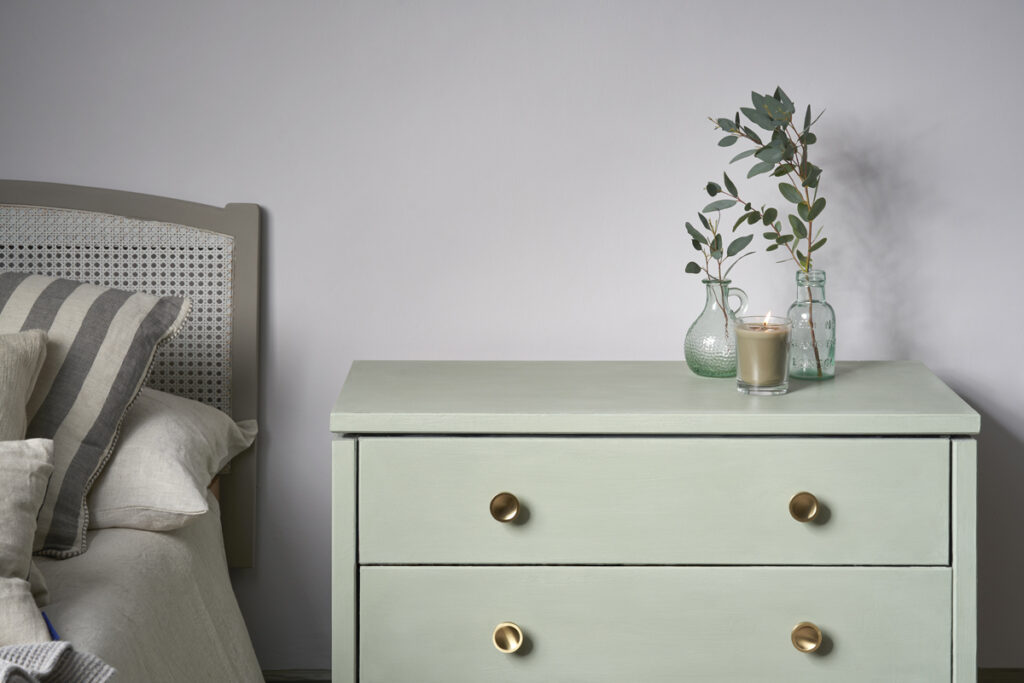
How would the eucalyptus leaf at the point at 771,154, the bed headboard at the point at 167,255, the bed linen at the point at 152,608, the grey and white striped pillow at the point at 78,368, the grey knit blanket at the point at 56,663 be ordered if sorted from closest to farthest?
the grey knit blanket at the point at 56,663 → the bed linen at the point at 152,608 → the grey and white striped pillow at the point at 78,368 → the eucalyptus leaf at the point at 771,154 → the bed headboard at the point at 167,255

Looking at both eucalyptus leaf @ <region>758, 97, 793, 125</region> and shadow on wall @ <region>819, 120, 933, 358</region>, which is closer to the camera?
eucalyptus leaf @ <region>758, 97, 793, 125</region>

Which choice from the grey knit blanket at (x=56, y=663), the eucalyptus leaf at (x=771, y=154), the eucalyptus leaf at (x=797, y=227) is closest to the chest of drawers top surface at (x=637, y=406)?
the eucalyptus leaf at (x=797, y=227)

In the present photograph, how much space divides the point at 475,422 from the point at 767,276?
70 centimetres

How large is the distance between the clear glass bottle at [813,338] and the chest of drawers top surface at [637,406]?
1.2 inches

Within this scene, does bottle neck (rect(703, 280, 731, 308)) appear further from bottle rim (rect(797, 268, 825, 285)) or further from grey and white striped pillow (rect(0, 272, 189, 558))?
grey and white striped pillow (rect(0, 272, 189, 558))

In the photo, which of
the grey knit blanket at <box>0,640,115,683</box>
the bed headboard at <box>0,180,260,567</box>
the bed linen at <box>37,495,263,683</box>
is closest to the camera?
the grey knit blanket at <box>0,640,115,683</box>

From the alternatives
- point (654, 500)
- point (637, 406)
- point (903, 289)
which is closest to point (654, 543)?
point (654, 500)

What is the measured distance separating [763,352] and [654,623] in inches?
15.4

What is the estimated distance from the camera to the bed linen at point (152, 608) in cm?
106

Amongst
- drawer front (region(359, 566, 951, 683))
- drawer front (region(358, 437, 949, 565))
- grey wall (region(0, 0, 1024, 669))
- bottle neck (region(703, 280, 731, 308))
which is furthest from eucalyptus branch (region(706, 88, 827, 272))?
drawer front (region(359, 566, 951, 683))

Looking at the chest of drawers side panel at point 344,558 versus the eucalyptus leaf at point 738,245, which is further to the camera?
the eucalyptus leaf at point 738,245

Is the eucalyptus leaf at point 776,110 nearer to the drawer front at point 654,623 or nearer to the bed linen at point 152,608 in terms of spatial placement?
the drawer front at point 654,623

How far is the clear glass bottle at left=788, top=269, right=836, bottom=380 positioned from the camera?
146 cm

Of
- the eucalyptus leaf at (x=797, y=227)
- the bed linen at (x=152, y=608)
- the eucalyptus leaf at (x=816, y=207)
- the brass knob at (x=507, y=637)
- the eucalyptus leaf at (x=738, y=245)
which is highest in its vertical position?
the eucalyptus leaf at (x=816, y=207)
